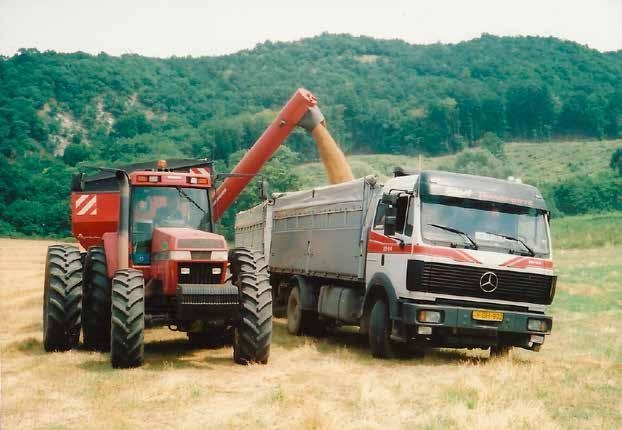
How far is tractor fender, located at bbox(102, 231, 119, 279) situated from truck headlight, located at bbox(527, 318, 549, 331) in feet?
21.7

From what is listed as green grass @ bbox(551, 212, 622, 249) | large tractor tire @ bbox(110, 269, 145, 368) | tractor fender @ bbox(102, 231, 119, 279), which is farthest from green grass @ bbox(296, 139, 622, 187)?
large tractor tire @ bbox(110, 269, 145, 368)

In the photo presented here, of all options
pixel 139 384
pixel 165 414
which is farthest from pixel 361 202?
pixel 165 414

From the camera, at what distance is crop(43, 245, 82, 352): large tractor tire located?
491 inches

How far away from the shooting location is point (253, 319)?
11297mm

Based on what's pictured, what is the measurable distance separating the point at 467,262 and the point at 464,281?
1.01ft

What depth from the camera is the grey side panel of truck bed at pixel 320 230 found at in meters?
13.9

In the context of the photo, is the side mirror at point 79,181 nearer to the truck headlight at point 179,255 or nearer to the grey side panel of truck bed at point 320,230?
the truck headlight at point 179,255

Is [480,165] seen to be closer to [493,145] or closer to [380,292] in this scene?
[493,145]

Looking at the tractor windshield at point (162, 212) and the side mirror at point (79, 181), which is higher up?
the side mirror at point (79, 181)

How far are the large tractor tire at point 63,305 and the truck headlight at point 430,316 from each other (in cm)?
559

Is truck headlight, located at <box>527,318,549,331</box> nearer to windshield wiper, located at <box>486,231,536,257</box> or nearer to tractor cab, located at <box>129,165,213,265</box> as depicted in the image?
windshield wiper, located at <box>486,231,536,257</box>

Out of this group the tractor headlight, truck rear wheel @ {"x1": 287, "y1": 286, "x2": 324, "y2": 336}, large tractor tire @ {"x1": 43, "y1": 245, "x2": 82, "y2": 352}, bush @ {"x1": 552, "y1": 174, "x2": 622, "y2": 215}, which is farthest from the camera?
bush @ {"x1": 552, "y1": 174, "x2": 622, "y2": 215}

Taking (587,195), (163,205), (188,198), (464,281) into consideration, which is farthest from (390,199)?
(587,195)

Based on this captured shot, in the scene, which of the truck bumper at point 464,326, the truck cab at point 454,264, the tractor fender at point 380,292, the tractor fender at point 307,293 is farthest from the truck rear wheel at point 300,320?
the truck bumper at point 464,326
